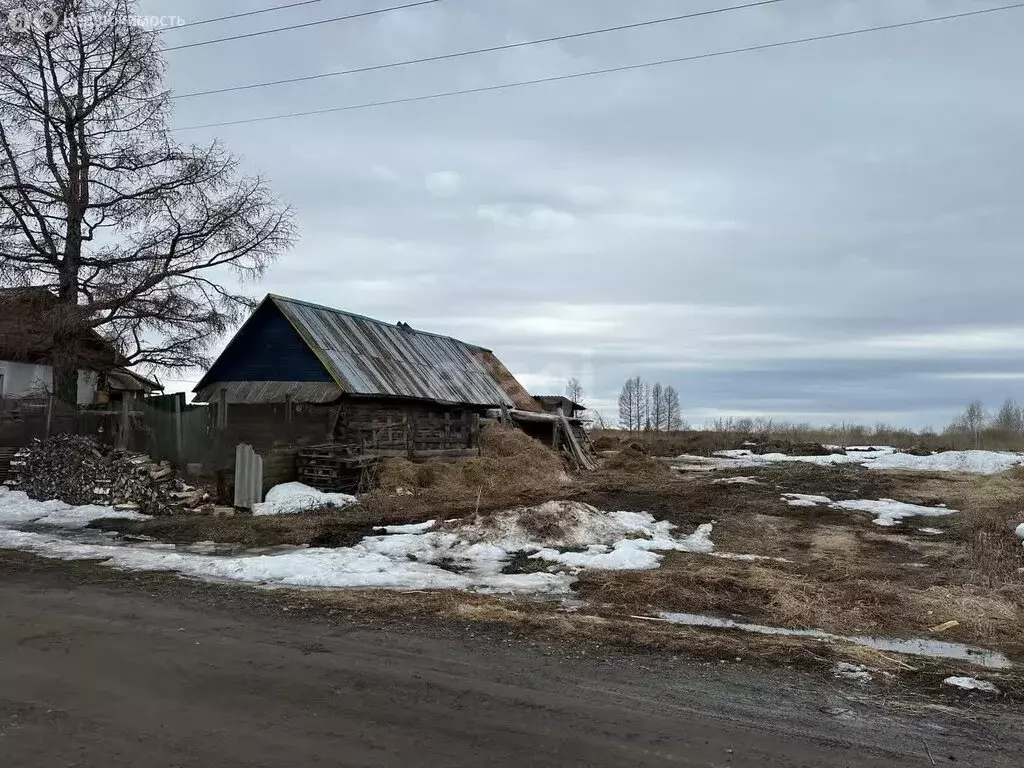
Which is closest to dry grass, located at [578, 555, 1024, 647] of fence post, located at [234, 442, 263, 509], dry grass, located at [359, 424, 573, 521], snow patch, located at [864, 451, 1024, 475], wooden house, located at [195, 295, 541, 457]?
dry grass, located at [359, 424, 573, 521]

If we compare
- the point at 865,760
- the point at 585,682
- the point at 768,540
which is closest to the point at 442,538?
the point at 768,540

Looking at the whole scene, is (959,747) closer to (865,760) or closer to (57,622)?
(865,760)

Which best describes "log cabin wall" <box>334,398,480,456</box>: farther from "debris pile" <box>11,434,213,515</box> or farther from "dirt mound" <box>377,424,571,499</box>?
"debris pile" <box>11,434,213,515</box>

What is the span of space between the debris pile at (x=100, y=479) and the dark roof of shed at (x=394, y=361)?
5125 millimetres

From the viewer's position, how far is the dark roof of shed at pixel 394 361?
21.4 metres

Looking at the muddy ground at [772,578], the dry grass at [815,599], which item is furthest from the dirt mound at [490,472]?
the dry grass at [815,599]

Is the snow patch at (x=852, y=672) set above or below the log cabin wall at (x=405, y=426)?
below

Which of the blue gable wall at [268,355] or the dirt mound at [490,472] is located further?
the blue gable wall at [268,355]

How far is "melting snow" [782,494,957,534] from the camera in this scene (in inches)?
660

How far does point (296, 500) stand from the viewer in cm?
1662

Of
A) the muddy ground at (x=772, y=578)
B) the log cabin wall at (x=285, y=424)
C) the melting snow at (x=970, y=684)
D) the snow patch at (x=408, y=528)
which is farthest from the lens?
the log cabin wall at (x=285, y=424)

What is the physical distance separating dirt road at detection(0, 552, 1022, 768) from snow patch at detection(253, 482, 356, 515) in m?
9.15

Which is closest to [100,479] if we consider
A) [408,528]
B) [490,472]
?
[408,528]

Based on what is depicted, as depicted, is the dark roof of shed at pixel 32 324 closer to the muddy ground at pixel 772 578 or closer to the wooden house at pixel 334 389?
the wooden house at pixel 334 389
